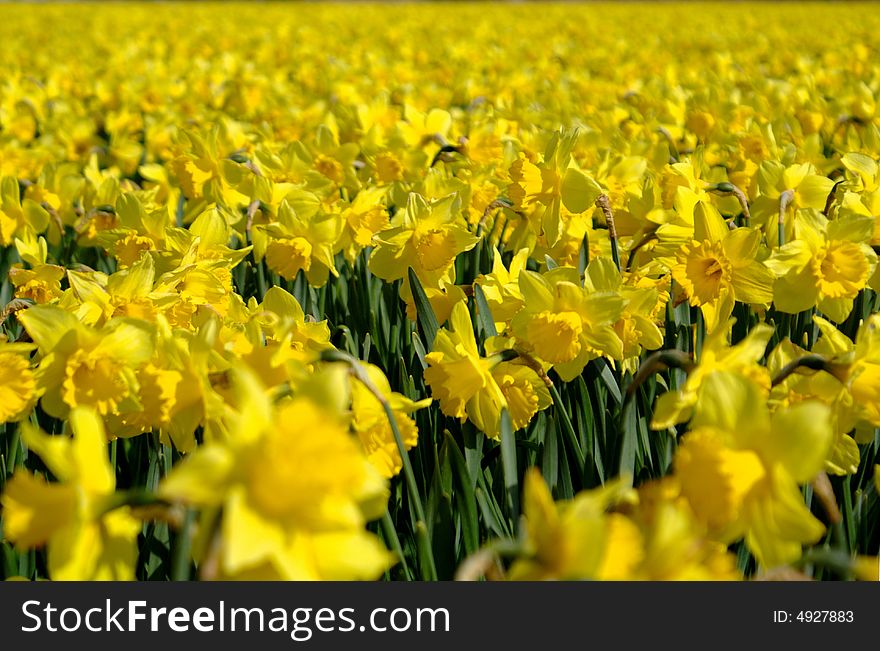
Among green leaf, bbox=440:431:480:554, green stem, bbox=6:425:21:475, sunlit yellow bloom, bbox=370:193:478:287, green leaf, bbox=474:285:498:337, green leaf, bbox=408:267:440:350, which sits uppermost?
sunlit yellow bloom, bbox=370:193:478:287

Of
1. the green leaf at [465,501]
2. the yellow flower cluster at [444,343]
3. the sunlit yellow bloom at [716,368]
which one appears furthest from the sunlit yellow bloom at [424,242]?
the sunlit yellow bloom at [716,368]

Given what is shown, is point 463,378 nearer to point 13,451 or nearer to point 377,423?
point 377,423

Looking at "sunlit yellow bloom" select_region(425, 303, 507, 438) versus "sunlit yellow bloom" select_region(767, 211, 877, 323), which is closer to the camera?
"sunlit yellow bloom" select_region(425, 303, 507, 438)

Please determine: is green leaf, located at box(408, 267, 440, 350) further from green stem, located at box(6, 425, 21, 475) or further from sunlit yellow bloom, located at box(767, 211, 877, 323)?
green stem, located at box(6, 425, 21, 475)

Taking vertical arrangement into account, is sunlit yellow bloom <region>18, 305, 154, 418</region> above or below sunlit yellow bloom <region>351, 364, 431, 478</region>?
above

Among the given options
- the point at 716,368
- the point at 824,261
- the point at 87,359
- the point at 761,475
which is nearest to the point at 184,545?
the point at 87,359

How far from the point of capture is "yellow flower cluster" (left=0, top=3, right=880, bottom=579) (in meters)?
1.14

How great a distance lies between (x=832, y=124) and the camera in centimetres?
456

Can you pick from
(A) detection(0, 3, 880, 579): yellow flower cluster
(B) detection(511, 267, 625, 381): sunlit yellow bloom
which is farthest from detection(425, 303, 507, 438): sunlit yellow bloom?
(B) detection(511, 267, 625, 381): sunlit yellow bloom

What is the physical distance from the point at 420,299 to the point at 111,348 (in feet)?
2.95

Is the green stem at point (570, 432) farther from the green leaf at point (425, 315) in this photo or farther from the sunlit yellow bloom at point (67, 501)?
the sunlit yellow bloom at point (67, 501)

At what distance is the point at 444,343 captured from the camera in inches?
75.5
